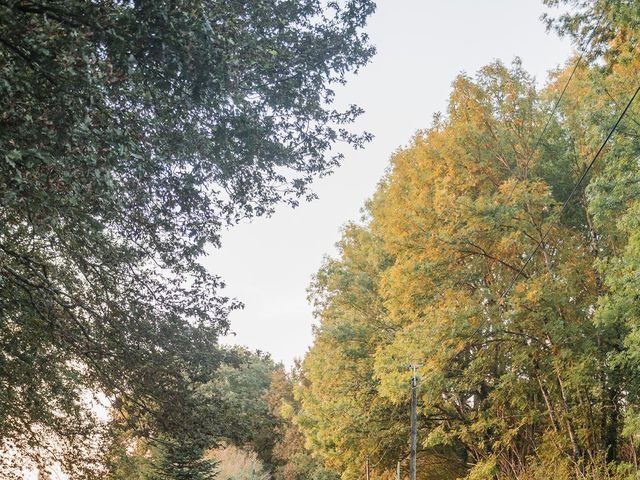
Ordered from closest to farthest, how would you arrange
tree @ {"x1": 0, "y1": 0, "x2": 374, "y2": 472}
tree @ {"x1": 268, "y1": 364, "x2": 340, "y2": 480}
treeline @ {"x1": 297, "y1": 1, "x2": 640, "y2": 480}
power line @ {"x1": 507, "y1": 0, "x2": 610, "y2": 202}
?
tree @ {"x1": 0, "y1": 0, "x2": 374, "y2": 472} → power line @ {"x1": 507, "y1": 0, "x2": 610, "y2": 202} → treeline @ {"x1": 297, "y1": 1, "x2": 640, "y2": 480} → tree @ {"x1": 268, "y1": 364, "x2": 340, "y2": 480}

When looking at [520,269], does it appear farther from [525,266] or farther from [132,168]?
[132,168]

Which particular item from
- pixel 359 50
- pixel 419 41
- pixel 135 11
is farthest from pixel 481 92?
pixel 135 11

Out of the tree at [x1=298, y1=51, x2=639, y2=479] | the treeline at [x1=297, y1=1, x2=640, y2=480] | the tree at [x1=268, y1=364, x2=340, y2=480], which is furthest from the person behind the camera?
the tree at [x1=268, y1=364, x2=340, y2=480]

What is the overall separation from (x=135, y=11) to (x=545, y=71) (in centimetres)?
1283

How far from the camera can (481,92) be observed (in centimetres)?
1277

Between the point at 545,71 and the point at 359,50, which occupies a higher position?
the point at 545,71

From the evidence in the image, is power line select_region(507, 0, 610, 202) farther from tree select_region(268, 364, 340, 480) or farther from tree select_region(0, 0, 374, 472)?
tree select_region(268, 364, 340, 480)

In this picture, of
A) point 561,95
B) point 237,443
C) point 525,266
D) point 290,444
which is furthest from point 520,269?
point 290,444

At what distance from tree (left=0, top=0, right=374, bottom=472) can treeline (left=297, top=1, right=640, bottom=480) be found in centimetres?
515

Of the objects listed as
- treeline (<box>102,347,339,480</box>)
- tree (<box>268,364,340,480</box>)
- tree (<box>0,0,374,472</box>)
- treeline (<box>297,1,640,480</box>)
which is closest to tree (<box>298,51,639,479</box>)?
treeline (<box>297,1,640,480</box>)

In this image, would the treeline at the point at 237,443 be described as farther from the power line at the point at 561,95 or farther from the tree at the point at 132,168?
the power line at the point at 561,95

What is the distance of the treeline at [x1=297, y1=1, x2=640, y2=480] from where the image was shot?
9484 mm

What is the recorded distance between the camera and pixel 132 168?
16.4 feet

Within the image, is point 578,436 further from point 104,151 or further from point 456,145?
point 104,151
